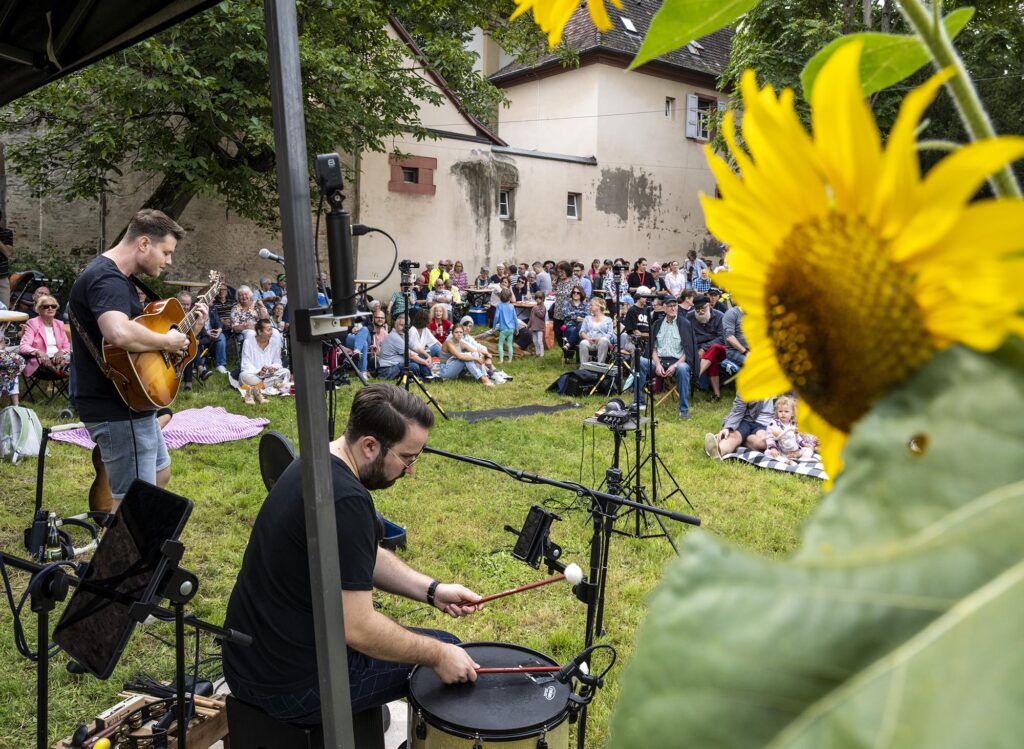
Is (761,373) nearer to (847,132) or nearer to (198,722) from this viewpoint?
(847,132)

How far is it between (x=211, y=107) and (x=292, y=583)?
11.0 m

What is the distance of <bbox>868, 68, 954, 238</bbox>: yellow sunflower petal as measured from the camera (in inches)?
8.3

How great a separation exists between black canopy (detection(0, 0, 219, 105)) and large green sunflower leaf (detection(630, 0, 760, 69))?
2505mm

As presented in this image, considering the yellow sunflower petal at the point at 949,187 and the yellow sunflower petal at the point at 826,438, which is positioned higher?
the yellow sunflower petal at the point at 949,187

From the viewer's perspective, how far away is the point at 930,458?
0.63 ft

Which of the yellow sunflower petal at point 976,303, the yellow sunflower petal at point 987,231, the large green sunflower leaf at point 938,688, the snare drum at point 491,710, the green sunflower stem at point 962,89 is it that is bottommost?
the snare drum at point 491,710

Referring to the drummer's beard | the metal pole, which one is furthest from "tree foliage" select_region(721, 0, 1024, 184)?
the metal pole

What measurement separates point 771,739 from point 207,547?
20.2ft

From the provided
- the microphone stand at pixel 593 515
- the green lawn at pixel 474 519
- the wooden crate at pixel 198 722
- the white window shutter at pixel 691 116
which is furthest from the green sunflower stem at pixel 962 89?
the white window shutter at pixel 691 116

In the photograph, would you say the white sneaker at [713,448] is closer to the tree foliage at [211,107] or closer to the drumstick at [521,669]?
the drumstick at [521,669]

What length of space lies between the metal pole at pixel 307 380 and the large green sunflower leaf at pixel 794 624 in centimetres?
206

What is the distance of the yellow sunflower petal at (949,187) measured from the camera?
201 mm

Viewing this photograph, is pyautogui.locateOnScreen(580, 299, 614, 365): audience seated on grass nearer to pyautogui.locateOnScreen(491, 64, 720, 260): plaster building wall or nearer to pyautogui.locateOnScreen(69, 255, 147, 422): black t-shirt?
pyautogui.locateOnScreen(491, 64, 720, 260): plaster building wall

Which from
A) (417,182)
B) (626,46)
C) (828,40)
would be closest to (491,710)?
(828,40)
